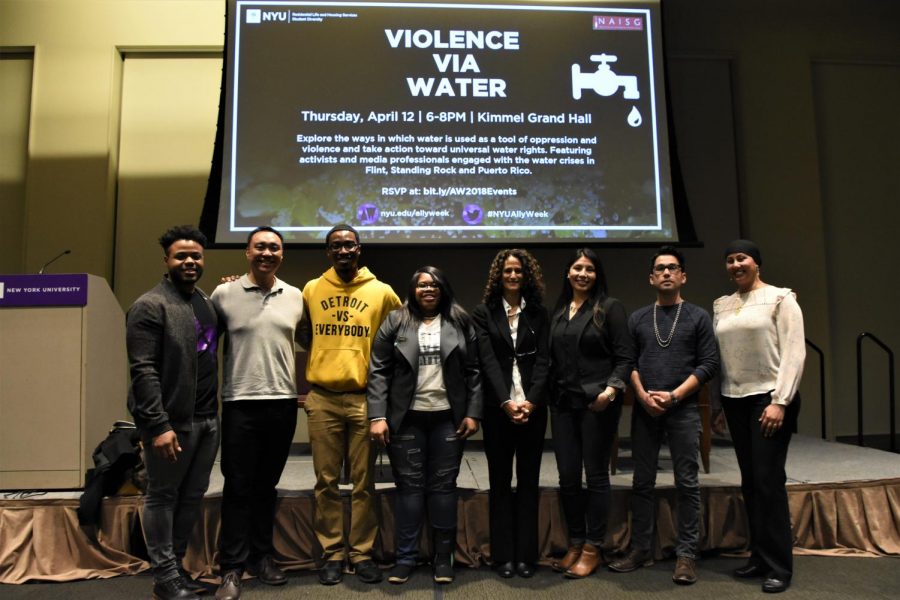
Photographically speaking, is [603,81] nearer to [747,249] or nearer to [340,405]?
[747,249]

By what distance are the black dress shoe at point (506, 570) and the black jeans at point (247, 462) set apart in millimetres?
982

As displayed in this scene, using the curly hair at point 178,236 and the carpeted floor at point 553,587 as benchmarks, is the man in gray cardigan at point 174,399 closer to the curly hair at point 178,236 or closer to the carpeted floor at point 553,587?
the curly hair at point 178,236

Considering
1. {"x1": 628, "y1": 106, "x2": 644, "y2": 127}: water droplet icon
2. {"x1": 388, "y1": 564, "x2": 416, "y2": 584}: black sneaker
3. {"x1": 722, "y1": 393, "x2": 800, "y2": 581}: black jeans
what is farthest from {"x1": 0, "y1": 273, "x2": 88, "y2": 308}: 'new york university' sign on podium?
{"x1": 628, "y1": 106, "x2": 644, "y2": 127}: water droplet icon

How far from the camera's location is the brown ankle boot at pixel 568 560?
251cm

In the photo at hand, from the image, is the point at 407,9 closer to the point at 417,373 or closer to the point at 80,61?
the point at 80,61

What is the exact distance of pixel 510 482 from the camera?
250cm

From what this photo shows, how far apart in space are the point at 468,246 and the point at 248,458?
232 cm

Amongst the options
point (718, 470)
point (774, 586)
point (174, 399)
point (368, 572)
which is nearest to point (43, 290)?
point (174, 399)

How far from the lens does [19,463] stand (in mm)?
2900

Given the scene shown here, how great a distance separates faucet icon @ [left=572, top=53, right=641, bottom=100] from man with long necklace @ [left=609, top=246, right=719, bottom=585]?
2352 millimetres

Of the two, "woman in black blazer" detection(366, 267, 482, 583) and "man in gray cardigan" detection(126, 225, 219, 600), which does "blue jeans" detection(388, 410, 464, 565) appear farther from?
"man in gray cardigan" detection(126, 225, 219, 600)

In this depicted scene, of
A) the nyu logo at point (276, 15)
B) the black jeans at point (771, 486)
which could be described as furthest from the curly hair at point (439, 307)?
the nyu logo at point (276, 15)

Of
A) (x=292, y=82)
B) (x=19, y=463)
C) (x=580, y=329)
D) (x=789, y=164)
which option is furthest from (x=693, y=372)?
(x=789, y=164)

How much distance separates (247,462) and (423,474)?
0.68m
